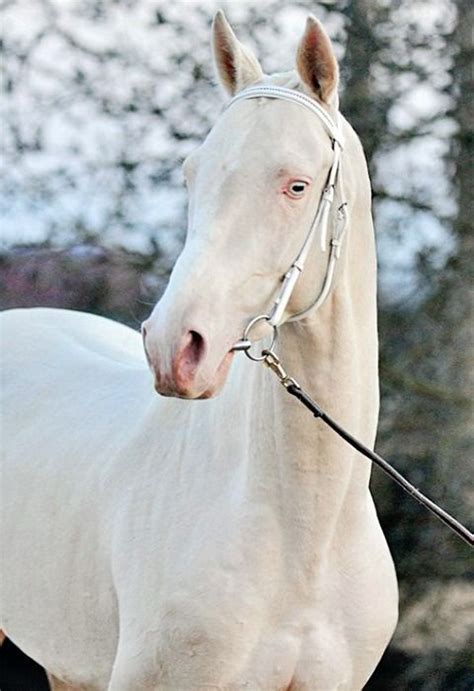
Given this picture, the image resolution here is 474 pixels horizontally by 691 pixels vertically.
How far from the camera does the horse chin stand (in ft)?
6.13

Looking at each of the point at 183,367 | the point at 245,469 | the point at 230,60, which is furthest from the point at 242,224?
the point at 245,469

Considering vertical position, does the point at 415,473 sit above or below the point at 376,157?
below

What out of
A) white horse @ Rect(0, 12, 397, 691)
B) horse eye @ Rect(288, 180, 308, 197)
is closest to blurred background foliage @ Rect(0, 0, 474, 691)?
white horse @ Rect(0, 12, 397, 691)

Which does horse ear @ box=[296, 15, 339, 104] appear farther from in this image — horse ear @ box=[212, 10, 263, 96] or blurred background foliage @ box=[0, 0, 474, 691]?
blurred background foliage @ box=[0, 0, 474, 691]

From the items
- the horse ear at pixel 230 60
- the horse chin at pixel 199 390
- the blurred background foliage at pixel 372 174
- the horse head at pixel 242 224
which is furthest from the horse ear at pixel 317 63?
the blurred background foliage at pixel 372 174

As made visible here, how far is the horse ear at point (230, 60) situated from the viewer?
222 centimetres

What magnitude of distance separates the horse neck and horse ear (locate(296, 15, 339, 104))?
225mm

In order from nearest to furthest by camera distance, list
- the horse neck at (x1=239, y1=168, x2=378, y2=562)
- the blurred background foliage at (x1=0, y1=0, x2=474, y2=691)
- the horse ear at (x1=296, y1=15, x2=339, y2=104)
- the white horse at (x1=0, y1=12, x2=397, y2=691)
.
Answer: the white horse at (x1=0, y1=12, x2=397, y2=691) < the horse ear at (x1=296, y1=15, x2=339, y2=104) < the horse neck at (x1=239, y1=168, x2=378, y2=562) < the blurred background foliage at (x1=0, y1=0, x2=474, y2=691)

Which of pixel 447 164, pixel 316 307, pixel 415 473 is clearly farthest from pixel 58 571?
pixel 447 164

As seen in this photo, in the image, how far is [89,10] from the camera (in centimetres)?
477

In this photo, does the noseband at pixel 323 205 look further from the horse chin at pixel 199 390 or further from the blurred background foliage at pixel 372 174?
the blurred background foliage at pixel 372 174

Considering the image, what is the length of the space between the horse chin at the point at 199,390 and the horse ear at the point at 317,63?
0.50m

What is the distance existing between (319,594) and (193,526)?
0.88 ft

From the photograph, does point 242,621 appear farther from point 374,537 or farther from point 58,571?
point 58,571
